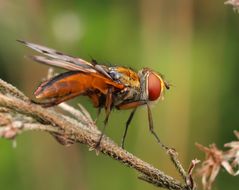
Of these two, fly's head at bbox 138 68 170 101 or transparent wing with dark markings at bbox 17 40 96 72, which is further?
fly's head at bbox 138 68 170 101

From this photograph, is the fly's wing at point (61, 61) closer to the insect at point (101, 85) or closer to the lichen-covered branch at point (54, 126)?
the insect at point (101, 85)

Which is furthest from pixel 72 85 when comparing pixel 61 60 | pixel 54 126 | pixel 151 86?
pixel 54 126

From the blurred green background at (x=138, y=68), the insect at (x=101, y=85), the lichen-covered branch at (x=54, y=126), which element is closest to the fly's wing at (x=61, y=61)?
the insect at (x=101, y=85)

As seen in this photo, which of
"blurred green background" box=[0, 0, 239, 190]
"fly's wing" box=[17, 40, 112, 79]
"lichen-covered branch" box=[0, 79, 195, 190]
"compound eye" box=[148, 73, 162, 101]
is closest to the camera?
"lichen-covered branch" box=[0, 79, 195, 190]

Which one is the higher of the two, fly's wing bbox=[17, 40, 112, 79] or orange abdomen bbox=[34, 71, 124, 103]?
fly's wing bbox=[17, 40, 112, 79]

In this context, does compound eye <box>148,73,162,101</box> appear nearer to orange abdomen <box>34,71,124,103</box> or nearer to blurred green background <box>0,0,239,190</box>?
orange abdomen <box>34,71,124,103</box>

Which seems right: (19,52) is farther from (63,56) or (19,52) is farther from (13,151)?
(63,56)

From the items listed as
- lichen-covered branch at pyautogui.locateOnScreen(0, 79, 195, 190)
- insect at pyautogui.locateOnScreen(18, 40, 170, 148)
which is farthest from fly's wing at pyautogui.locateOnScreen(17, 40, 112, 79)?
lichen-covered branch at pyautogui.locateOnScreen(0, 79, 195, 190)
